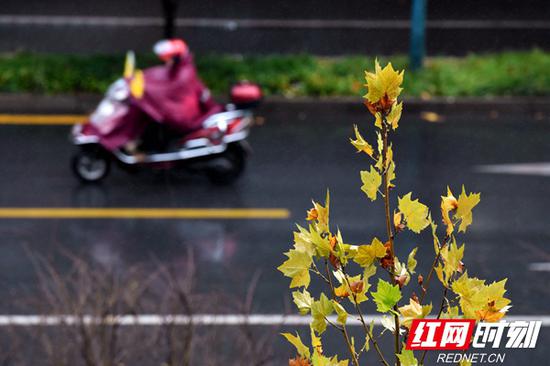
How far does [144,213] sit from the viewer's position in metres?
10.9

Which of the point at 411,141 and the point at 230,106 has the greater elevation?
the point at 230,106

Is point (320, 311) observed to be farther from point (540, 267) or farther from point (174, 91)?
point (174, 91)

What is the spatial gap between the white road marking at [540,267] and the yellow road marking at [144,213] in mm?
2435

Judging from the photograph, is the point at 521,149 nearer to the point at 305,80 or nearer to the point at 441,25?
the point at 305,80

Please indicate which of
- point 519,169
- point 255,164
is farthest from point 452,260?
point 519,169

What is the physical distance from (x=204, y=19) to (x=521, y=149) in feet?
26.3

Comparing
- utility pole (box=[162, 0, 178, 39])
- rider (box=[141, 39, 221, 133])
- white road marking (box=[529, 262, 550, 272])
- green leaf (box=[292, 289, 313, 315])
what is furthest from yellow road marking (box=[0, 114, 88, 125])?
green leaf (box=[292, 289, 313, 315])

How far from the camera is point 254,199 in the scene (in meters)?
11.3

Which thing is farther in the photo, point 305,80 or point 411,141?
point 305,80

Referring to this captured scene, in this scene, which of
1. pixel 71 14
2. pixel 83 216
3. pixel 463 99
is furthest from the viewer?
pixel 71 14

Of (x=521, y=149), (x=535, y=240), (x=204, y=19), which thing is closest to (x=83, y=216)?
(x=535, y=240)

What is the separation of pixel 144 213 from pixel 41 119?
4273 millimetres

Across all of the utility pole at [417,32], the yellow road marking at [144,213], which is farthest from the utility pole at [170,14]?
the yellow road marking at [144,213]

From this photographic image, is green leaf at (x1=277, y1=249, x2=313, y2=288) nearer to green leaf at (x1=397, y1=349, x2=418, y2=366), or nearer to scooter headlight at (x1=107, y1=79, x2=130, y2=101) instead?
Result: green leaf at (x1=397, y1=349, x2=418, y2=366)
